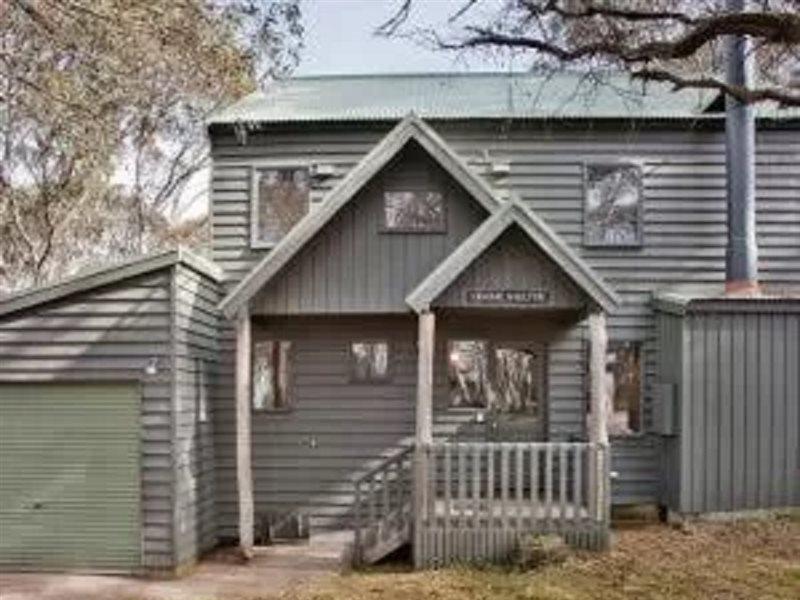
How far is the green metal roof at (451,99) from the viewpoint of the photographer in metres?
20.1

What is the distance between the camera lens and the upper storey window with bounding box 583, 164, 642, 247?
2027 centimetres

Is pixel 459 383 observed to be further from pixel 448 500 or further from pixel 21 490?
pixel 21 490

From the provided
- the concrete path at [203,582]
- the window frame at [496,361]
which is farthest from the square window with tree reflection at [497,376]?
the concrete path at [203,582]

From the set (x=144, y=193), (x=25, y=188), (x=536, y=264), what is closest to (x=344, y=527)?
(x=536, y=264)

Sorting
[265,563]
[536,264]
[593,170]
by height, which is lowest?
[265,563]

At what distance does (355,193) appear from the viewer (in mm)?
17578

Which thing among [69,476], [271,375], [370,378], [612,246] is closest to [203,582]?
[69,476]

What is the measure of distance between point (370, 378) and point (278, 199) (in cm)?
327

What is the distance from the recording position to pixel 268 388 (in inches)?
779

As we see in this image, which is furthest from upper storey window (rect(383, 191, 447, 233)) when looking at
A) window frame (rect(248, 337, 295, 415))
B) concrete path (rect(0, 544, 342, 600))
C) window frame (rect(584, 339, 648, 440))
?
concrete path (rect(0, 544, 342, 600))

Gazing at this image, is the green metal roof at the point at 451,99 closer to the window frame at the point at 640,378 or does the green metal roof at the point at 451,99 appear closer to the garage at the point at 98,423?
the window frame at the point at 640,378

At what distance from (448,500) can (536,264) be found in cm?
328

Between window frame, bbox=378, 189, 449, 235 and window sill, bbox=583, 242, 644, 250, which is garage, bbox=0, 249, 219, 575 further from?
window sill, bbox=583, 242, 644, 250

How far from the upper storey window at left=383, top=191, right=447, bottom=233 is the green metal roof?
2138 mm
